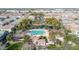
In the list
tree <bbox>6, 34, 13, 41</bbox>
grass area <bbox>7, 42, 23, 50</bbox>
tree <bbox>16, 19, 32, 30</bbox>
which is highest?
tree <bbox>16, 19, 32, 30</bbox>

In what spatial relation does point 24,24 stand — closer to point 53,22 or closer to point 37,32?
point 37,32

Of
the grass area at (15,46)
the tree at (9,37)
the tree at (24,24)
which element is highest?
the tree at (24,24)

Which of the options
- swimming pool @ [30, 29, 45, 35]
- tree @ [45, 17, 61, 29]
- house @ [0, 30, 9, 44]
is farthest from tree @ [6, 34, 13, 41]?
tree @ [45, 17, 61, 29]

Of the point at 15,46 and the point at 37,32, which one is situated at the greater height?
the point at 37,32

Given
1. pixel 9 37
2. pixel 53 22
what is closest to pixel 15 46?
pixel 9 37

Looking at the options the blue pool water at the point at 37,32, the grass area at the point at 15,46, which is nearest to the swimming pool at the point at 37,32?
the blue pool water at the point at 37,32

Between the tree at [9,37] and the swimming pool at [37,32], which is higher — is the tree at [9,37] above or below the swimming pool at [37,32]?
below

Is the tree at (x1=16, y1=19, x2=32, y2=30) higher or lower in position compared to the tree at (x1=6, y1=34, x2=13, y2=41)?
higher

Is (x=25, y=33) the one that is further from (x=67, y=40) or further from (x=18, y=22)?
(x=67, y=40)

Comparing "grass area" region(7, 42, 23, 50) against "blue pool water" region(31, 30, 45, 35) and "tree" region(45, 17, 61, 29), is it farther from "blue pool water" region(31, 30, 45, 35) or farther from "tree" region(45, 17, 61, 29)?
"tree" region(45, 17, 61, 29)

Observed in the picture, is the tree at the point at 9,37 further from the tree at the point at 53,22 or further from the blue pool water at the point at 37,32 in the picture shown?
the tree at the point at 53,22
